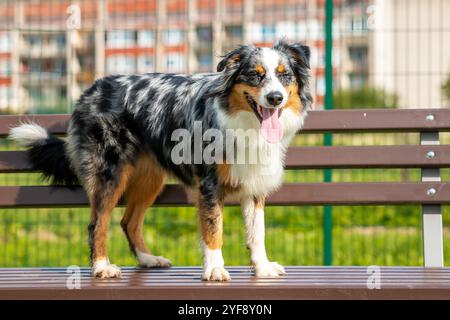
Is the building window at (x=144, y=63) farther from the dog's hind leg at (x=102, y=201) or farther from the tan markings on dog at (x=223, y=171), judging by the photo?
the tan markings on dog at (x=223, y=171)

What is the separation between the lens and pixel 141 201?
5297 mm

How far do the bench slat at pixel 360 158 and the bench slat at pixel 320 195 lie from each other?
11 cm

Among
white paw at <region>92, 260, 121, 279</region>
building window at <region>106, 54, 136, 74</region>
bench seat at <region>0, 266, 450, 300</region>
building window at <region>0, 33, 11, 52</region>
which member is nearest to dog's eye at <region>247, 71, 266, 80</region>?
bench seat at <region>0, 266, 450, 300</region>

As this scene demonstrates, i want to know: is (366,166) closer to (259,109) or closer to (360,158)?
(360,158)

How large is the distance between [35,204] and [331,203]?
5.58 feet

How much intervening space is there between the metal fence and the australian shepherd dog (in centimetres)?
94

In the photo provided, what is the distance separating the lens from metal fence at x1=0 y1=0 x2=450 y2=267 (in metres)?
6.68

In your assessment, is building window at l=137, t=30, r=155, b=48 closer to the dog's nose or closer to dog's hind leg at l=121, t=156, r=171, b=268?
dog's hind leg at l=121, t=156, r=171, b=268

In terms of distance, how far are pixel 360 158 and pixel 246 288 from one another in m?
1.47

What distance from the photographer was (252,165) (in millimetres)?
4738

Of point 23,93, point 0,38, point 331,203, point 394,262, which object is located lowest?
point 394,262

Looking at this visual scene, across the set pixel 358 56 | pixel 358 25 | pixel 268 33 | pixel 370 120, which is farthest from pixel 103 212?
pixel 358 56

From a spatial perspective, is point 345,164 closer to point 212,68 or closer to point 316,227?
point 212,68

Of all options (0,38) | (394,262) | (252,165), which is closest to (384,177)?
(394,262)
